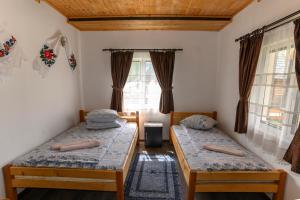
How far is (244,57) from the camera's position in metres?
2.32

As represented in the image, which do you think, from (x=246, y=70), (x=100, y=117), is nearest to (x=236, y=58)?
(x=246, y=70)

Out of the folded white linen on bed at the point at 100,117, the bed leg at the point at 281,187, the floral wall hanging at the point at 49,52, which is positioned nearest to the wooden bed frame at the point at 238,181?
the bed leg at the point at 281,187

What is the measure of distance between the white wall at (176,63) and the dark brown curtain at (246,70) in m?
1.11

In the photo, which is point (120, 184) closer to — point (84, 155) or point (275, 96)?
point (84, 155)

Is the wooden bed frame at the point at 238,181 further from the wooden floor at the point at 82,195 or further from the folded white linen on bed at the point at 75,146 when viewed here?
the folded white linen on bed at the point at 75,146

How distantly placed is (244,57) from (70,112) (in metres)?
2.88

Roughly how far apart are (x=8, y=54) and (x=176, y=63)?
259 centimetres

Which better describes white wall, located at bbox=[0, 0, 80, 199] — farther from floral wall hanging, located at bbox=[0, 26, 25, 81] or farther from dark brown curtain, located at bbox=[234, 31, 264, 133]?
dark brown curtain, located at bbox=[234, 31, 264, 133]

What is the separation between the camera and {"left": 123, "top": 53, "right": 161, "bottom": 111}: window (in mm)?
3502

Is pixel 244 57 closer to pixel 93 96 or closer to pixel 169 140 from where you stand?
pixel 169 140

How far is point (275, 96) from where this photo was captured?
1.83 meters

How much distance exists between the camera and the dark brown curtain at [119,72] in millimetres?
3391

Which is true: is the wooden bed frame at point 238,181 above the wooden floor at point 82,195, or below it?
above

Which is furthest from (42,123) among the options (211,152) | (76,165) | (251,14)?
(251,14)
